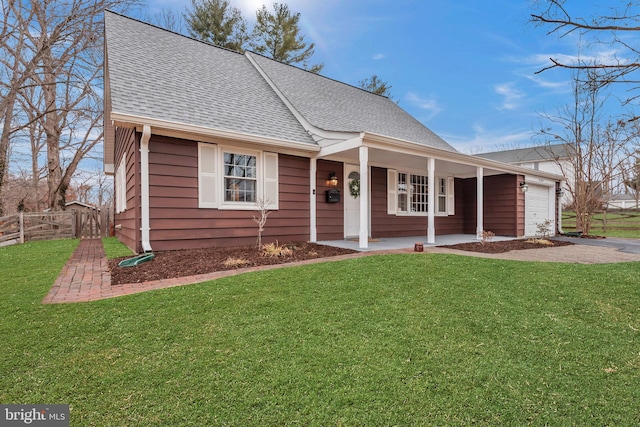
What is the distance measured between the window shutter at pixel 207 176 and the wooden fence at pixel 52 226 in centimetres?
652

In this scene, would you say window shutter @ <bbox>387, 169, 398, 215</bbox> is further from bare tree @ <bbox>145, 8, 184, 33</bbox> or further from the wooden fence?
bare tree @ <bbox>145, 8, 184, 33</bbox>

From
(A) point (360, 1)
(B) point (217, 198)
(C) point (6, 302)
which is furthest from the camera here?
(A) point (360, 1)

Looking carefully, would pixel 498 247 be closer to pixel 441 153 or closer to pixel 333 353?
pixel 441 153

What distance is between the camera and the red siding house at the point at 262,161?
19.2 ft

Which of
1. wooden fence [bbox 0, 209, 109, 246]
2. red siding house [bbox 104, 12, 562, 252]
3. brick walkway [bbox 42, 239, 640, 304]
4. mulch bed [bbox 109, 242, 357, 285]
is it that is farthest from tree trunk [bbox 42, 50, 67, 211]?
mulch bed [bbox 109, 242, 357, 285]

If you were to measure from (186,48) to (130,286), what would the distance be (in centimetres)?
783

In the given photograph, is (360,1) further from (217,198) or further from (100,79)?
(100,79)

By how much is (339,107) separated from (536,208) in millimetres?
7952

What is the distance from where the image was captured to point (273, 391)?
1.91m

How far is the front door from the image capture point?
8516 millimetres

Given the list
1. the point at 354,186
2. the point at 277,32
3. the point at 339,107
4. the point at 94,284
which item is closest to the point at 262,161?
the point at 354,186

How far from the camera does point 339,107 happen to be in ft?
32.9

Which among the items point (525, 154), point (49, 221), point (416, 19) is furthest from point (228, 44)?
point (525, 154)

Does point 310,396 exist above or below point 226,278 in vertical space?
below
